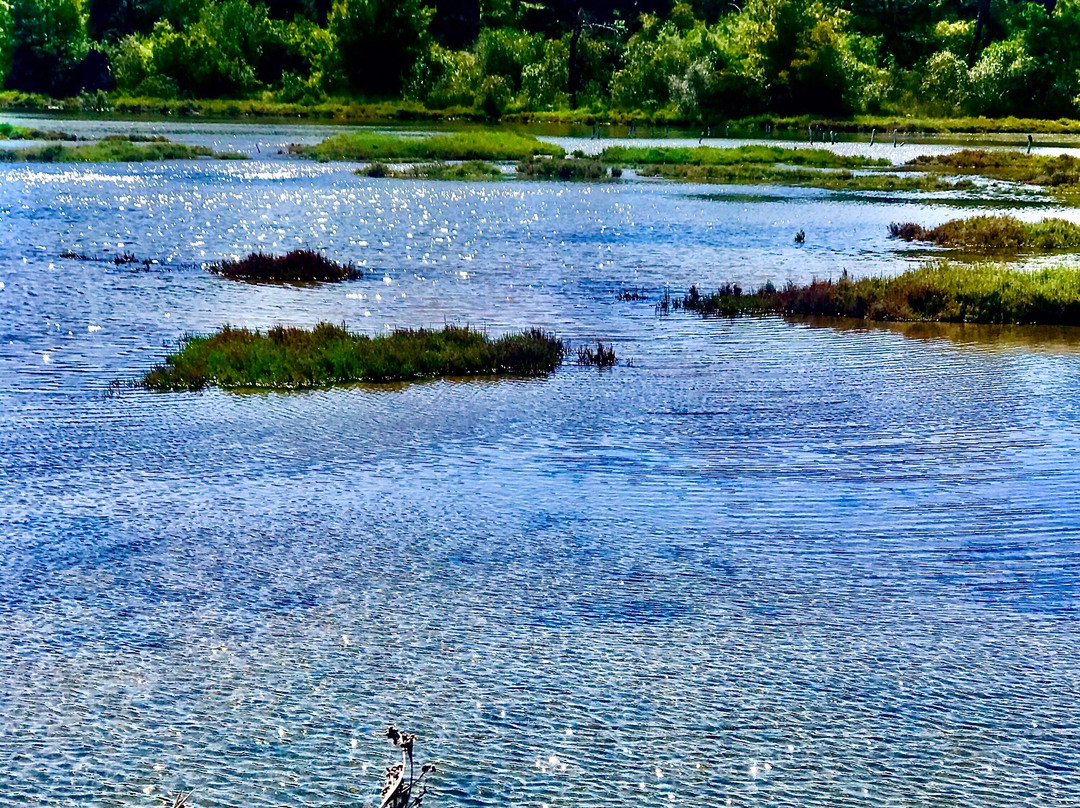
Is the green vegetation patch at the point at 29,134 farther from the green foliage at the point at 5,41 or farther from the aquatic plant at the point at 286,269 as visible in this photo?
the green foliage at the point at 5,41

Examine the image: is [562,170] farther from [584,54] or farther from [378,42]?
[378,42]

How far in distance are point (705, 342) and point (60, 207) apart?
30.0 metres

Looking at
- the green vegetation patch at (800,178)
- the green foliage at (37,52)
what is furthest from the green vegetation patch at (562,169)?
the green foliage at (37,52)

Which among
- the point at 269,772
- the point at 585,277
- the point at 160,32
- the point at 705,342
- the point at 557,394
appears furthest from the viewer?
the point at 160,32

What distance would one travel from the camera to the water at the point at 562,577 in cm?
747

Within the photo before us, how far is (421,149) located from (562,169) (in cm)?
1240

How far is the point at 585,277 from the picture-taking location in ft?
99.8

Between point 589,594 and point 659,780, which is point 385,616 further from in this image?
point 659,780

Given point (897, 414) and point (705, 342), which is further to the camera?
point (705, 342)

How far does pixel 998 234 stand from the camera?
3775cm

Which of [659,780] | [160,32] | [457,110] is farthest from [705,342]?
[160,32]

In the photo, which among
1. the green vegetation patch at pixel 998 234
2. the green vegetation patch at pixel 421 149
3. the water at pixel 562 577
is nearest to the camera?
the water at pixel 562 577

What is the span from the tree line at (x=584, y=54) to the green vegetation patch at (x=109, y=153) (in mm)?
46901

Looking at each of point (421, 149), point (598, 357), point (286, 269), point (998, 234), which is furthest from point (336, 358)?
point (421, 149)
